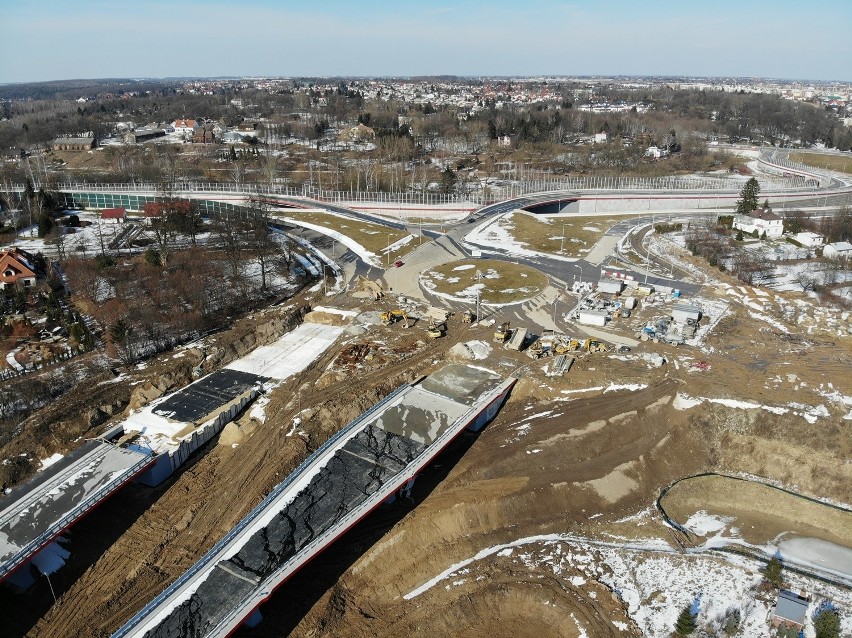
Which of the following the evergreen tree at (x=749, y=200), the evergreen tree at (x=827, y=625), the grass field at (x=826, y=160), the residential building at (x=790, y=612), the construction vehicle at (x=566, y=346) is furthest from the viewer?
the grass field at (x=826, y=160)

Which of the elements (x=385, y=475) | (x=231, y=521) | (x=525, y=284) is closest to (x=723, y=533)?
(x=385, y=475)

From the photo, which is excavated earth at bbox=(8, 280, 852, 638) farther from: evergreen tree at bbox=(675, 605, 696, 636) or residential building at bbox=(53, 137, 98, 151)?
residential building at bbox=(53, 137, 98, 151)

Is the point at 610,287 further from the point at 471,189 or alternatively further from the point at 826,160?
the point at 826,160

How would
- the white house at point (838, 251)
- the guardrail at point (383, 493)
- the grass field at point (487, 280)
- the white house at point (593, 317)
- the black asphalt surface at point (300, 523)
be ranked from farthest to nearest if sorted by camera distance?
the white house at point (838, 251) → the grass field at point (487, 280) → the white house at point (593, 317) → the guardrail at point (383, 493) → the black asphalt surface at point (300, 523)

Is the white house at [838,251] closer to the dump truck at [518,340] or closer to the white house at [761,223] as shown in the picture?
the white house at [761,223]

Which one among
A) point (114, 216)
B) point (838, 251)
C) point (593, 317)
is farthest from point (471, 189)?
point (593, 317)

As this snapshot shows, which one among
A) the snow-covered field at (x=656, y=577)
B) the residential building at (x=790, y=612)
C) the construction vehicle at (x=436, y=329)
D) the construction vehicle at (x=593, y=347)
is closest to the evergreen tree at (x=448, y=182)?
the construction vehicle at (x=436, y=329)
